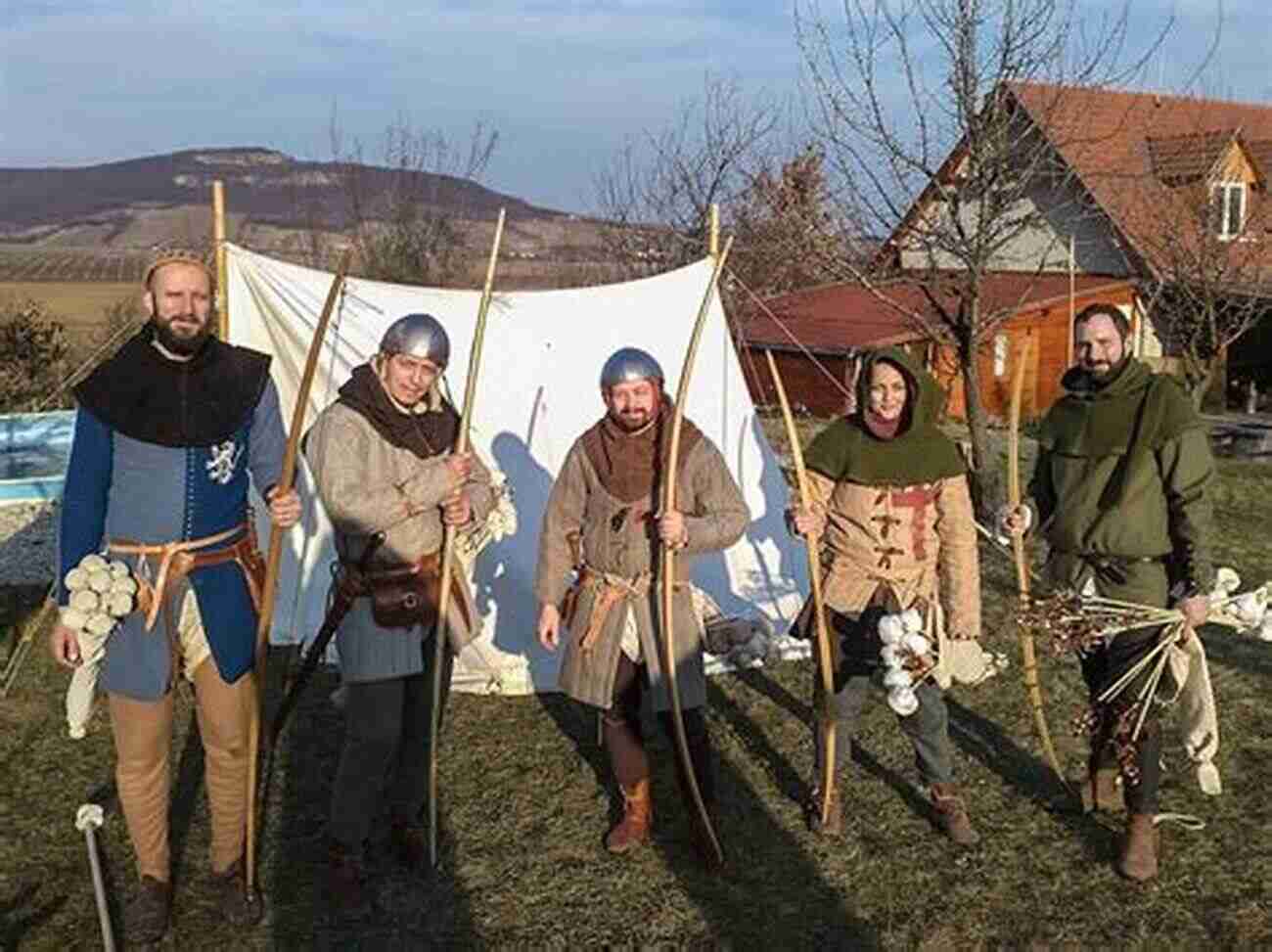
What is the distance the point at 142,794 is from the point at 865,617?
6.55 ft

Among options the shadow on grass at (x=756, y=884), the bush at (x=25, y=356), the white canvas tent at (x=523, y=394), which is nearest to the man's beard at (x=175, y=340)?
the shadow on grass at (x=756, y=884)

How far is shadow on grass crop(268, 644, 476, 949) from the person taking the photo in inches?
136

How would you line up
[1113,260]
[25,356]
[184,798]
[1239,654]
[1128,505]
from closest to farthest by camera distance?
[1128,505] → [184,798] → [1239,654] → [25,356] → [1113,260]

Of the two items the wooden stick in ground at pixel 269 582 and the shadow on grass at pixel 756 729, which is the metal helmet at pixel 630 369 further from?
the shadow on grass at pixel 756 729

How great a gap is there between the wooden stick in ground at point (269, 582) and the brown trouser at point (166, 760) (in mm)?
25

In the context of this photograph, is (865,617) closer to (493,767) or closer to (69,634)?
(493,767)

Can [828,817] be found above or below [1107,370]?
below

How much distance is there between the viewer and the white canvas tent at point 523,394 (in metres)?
5.71

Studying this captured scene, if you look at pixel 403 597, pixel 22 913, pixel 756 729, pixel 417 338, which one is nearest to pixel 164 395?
pixel 417 338

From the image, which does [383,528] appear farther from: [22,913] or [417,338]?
[22,913]

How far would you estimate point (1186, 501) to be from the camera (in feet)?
11.2

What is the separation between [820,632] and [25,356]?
12.2m

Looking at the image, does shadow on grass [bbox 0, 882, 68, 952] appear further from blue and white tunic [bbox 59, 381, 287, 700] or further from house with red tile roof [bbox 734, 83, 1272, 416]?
house with red tile roof [bbox 734, 83, 1272, 416]

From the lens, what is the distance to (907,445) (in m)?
3.62
